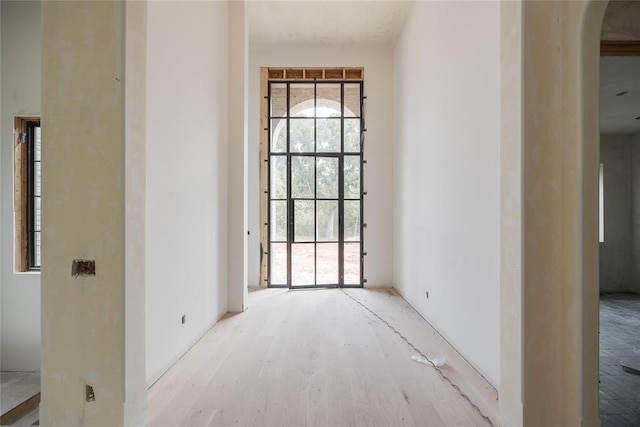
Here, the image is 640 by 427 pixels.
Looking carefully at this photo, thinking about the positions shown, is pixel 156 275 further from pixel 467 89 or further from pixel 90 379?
pixel 467 89

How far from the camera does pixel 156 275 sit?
82.5 inches

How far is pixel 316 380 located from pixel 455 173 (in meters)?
2.04

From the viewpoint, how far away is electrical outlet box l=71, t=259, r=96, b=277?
148 cm

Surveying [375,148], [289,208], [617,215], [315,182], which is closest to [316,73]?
[375,148]

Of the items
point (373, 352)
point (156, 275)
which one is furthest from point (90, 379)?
point (373, 352)

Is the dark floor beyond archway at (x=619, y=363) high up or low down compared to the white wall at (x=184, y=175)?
down

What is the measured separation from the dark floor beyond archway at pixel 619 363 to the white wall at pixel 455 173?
2.21ft

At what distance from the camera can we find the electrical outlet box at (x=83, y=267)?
4.86 feet

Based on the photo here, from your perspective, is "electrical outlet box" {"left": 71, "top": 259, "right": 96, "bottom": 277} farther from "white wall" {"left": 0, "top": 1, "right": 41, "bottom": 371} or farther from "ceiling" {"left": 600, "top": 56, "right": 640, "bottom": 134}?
"ceiling" {"left": 600, "top": 56, "right": 640, "bottom": 134}

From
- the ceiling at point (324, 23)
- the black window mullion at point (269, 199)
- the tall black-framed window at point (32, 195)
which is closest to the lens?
the tall black-framed window at point (32, 195)

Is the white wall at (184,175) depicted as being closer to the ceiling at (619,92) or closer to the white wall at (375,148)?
the white wall at (375,148)

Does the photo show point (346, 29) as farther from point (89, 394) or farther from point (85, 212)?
point (89, 394)

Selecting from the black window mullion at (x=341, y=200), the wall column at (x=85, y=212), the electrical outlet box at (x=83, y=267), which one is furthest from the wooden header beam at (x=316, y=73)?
the electrical outlet box at (x=83, y=267)

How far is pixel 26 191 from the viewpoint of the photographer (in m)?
3.08
